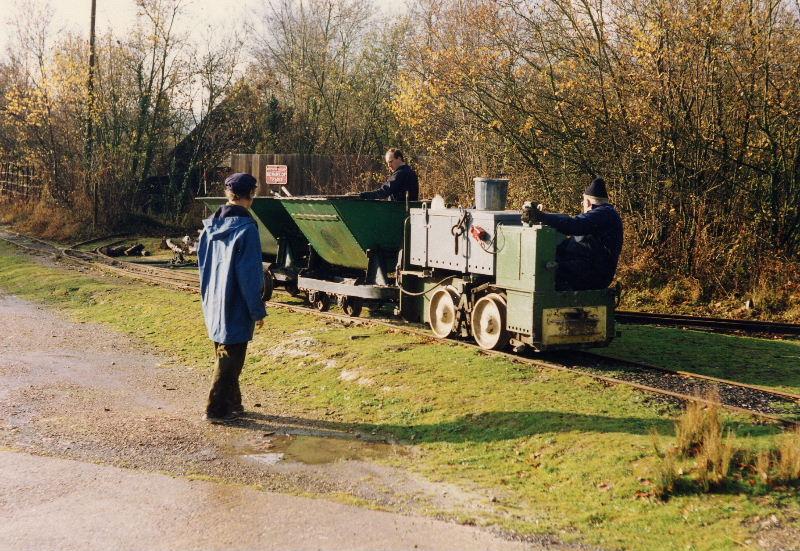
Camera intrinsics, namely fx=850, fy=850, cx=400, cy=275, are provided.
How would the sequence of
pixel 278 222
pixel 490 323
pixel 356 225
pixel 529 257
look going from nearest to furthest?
pixel 529 257
pixel 490 323
pixel 356 225
pixel 278 222

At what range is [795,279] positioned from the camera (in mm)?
14242

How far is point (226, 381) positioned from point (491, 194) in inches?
165

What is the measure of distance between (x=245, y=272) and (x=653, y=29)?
371 inches

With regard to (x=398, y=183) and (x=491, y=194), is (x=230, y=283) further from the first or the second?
(x=398, y=183)

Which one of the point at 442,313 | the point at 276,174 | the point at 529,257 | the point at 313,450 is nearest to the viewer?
the point at 313,450

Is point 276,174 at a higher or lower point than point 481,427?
higher

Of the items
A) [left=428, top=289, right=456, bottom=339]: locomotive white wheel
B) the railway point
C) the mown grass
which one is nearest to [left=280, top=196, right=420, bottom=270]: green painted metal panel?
the railway point

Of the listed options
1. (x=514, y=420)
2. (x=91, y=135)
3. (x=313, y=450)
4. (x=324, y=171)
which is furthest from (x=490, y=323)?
(x=91, y=135)

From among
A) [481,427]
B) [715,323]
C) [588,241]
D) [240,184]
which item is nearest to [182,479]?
[481,427]

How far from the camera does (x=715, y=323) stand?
41.3ft

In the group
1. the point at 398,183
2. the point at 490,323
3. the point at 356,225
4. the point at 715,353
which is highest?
the point at 398,183

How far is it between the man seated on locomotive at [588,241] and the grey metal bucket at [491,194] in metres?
1.13

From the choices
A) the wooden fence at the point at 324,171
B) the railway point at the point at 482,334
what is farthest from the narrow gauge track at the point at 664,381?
the wooden fence at the point at 324,171

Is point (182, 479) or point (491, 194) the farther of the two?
point (491, 194)
